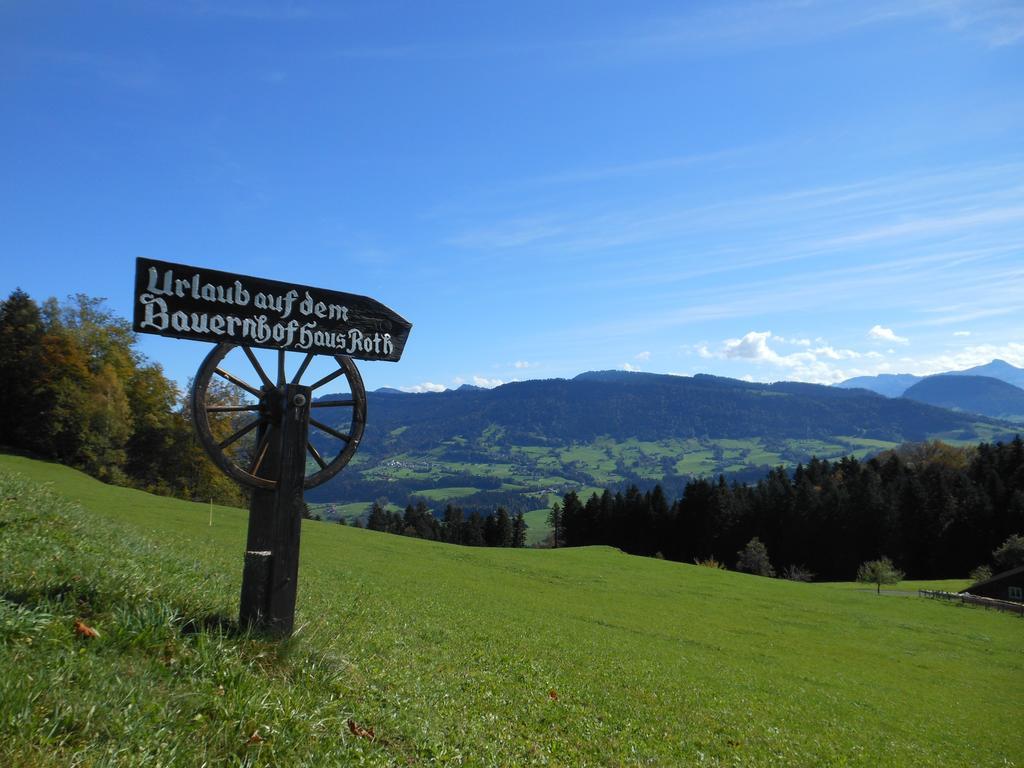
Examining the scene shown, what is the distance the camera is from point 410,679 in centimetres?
850

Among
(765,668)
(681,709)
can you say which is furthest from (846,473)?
(681,709)

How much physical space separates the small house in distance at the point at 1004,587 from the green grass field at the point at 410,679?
37.1 meters

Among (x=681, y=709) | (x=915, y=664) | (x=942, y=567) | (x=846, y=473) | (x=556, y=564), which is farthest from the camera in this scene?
(x=846, y=473)

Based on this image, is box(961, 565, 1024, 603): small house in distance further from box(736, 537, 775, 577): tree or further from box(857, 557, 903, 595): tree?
box(736, 537, 775, 577): tree

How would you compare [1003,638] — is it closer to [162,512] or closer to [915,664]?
[915,664]

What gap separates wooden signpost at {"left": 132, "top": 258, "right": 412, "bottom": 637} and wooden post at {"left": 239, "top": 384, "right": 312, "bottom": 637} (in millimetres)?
11

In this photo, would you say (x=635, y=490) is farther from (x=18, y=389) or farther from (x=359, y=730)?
(x=359, y=730)

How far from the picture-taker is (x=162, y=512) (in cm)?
3400

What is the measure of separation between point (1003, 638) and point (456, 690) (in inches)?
1599

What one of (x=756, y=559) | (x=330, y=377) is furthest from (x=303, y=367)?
(x=756, y=559)

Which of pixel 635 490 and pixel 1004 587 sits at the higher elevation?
pixel 635 490

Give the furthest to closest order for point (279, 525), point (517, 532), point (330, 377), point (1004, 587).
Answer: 1. point (517, 532)
2. point (1004, 587)
3. point (330, 377)
4. point (279, 525)

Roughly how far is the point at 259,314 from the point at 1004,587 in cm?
7207

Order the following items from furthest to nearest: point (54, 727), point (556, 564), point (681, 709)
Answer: point (556, 564)
point (681, 709)
point (54, 727)
